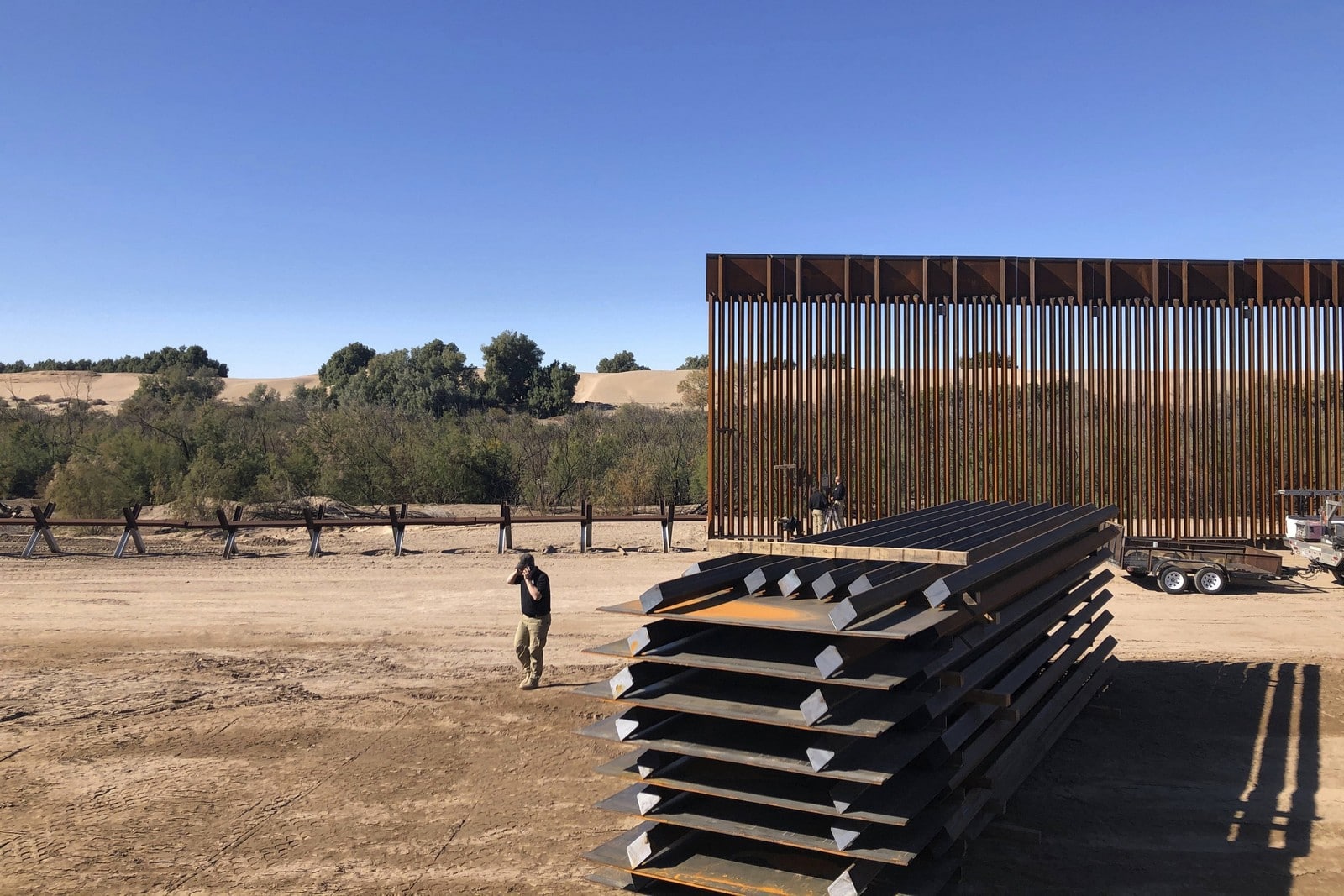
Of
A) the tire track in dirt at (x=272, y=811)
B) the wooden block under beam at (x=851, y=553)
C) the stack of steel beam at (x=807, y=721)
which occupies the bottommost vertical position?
the tire track in dirt at (x=272, y=811)

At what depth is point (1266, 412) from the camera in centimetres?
1694

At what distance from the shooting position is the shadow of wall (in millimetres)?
Answer: 5422

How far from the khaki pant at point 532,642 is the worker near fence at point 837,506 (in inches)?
313

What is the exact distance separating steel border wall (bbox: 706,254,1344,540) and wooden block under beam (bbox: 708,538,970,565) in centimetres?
1140

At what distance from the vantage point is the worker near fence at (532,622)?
31.0 ft

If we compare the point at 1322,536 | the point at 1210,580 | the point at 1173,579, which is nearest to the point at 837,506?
the point at 1173,579

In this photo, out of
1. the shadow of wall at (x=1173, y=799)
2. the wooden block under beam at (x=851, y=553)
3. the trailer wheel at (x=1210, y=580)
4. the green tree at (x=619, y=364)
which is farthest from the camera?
the green tree at (x=619, y=364)

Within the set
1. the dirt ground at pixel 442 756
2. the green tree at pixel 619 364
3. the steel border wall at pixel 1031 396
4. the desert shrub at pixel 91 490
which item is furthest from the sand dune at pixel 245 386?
the dirt ground at pixel 442 756

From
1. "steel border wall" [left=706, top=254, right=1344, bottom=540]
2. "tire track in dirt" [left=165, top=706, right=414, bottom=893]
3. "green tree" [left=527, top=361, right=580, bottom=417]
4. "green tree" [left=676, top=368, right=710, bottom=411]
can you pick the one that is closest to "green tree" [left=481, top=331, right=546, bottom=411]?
"green tree" [left=527, top=361, right=580, bottom=417]

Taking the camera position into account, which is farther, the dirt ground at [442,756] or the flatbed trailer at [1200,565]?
the flatbed trailer at [1200,565]

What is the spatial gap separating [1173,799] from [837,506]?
9.99 m

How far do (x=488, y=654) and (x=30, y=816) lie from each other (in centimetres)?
500

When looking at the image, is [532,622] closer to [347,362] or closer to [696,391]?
[696,391]

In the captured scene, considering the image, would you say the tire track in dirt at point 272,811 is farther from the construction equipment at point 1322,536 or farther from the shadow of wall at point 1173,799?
the construction equipment at point 1322,536
